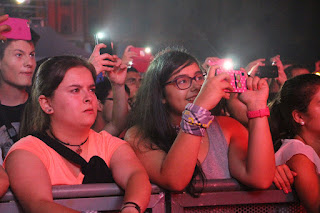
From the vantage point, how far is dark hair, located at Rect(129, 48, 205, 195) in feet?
7.93

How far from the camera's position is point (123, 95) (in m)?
2.99

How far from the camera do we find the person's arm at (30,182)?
1.74 meters

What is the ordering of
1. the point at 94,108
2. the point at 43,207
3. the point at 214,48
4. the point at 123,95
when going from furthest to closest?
the point at 214,48 < the point at 123,95 < the point at 94,108 < the point at 43,207

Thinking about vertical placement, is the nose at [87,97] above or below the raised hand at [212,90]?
below

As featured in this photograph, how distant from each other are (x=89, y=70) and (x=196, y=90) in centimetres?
70

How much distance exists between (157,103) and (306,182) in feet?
3.38

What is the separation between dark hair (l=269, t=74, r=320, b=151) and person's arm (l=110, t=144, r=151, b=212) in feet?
3.58

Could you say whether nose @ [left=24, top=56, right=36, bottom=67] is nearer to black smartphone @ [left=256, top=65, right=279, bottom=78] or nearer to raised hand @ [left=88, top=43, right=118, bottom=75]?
raised hand @ [left=88, top=43, right=118, bottom=75]

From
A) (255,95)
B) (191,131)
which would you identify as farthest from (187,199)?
(255,95)

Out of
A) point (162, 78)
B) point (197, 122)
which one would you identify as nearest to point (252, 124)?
point (197, 122)

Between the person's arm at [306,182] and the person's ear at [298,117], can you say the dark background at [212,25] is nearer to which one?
the person's ear at [298,117]

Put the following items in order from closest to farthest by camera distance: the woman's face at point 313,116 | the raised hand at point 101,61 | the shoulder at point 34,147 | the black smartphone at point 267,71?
the shoulder at point 34,147 < the woman's face at point 313,116 < the raised hand at point 101,61 < the black smartphone at point 267,71

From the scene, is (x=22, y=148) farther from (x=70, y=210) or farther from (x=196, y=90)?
(x=196, y=90)

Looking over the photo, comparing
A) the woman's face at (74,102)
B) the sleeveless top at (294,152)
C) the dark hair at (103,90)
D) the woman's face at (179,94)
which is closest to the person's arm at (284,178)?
the sleeveless top at (294,152)
